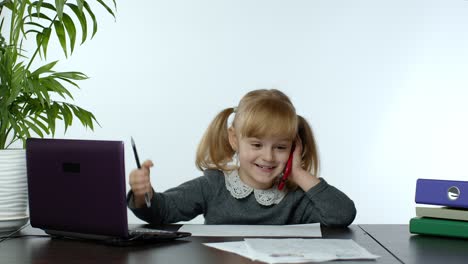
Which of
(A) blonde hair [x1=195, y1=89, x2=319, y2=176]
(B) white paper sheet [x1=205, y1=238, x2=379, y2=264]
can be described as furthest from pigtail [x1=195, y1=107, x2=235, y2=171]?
(B) white paper sheet [x1=205, y1=238, x2=379, y2=264]

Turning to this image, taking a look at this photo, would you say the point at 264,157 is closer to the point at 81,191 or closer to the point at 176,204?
the point at 176,204

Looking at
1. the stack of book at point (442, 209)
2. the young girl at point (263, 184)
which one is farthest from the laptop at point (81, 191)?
the stack of book at point (442, 209)

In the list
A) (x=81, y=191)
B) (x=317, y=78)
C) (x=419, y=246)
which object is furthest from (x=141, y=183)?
(x=317, y=78)

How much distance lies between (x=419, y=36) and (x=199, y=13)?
53.2 inches

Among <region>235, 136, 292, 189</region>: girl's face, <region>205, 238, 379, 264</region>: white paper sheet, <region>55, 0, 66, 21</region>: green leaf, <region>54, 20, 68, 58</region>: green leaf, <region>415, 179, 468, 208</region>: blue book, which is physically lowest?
<region>205, 238, 379, 264</region>: white paper sheet

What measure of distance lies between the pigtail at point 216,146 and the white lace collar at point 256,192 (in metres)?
0.11

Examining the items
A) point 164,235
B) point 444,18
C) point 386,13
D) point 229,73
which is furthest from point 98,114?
point 164,235

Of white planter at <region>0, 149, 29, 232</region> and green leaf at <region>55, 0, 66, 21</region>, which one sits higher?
green leaf at <region>55, 0, 66, 21</region>

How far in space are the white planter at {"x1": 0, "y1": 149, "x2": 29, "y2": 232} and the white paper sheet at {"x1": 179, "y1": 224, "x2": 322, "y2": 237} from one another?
1.37 ft

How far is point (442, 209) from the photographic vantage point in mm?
1653

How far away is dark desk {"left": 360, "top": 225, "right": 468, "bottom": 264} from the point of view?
1.38 m

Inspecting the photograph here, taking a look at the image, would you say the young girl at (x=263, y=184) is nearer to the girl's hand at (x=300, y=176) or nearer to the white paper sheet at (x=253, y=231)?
the girl's hand at (x=300, y=176)

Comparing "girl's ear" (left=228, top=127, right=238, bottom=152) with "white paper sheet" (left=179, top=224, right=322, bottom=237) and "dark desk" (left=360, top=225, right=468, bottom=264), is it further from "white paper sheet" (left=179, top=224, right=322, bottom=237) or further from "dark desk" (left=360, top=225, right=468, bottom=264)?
"dark desk" (left=360, top=225, right=468, bottom=264)

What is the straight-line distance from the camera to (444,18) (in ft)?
13.9
